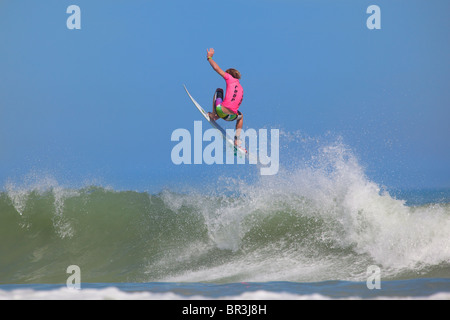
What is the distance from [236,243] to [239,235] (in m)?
0.20

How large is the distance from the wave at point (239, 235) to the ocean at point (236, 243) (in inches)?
0.8

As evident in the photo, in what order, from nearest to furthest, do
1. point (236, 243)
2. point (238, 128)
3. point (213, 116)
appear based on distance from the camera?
1. point (236, 243)
2. point (213, 116)
3. point (238, 128)

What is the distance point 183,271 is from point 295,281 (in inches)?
67.9

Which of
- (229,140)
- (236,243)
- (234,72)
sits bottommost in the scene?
(236,243)

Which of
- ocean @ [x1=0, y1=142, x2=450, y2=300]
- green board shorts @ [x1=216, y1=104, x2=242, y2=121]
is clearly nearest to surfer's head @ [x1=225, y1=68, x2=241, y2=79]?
green board shorts @ [x1=216, y1=104, x2=242, y2=121]

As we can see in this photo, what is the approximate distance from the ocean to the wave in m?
0.02

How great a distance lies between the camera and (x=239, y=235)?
7648 mm

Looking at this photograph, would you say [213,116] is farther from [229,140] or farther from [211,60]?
[211,60]

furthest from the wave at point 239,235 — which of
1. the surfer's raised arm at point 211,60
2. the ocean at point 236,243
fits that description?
the surfer's raised arm at point 211,60

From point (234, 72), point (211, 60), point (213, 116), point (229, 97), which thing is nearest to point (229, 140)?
point (213, 116)

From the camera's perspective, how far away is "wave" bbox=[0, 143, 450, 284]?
6285mm

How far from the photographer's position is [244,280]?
223 inches

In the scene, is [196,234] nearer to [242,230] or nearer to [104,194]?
[242,230]

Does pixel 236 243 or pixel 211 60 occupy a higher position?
pixel 211 60
